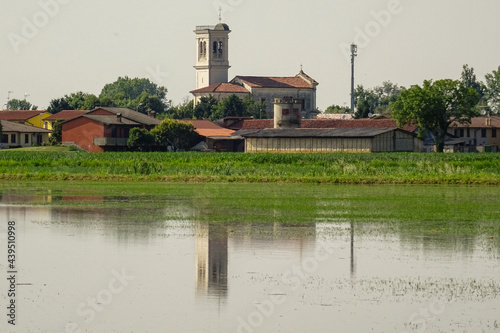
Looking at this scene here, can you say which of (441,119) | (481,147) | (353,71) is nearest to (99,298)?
(441,119)

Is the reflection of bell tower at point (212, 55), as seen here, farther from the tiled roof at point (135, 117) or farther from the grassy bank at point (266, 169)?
the grassy bank at point (266, 169)

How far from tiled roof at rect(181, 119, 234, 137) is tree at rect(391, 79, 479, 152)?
21728 millimetres

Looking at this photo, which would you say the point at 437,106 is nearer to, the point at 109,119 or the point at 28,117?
the point at 109,119

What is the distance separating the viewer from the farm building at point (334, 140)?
86.7 m

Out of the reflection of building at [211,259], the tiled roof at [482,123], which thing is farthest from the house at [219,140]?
the reflection of building at [211,259]

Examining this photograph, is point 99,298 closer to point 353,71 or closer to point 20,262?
point 20,262

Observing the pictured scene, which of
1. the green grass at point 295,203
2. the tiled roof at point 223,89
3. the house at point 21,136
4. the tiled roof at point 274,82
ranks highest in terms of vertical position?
the tiled roof at point 274,82

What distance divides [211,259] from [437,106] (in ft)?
232

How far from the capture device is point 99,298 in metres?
18.7

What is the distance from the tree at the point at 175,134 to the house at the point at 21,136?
17.8 meters

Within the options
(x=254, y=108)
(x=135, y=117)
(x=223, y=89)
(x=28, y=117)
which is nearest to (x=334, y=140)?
(x=135, y=117)

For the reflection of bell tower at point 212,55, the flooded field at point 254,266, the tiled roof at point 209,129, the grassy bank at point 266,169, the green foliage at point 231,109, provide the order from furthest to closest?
the reflection of bell tower at point 212,55
the green foliage at point 231,109
the tiled roof at point 209,129
the grassy bank at point 266,169
the flooded field at point 254,266

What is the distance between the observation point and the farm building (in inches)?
3413

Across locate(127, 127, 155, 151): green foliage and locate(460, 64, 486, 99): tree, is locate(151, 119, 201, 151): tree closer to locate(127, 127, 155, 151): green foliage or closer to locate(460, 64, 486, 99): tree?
locate(127, 127, 155, 151): green foliage
